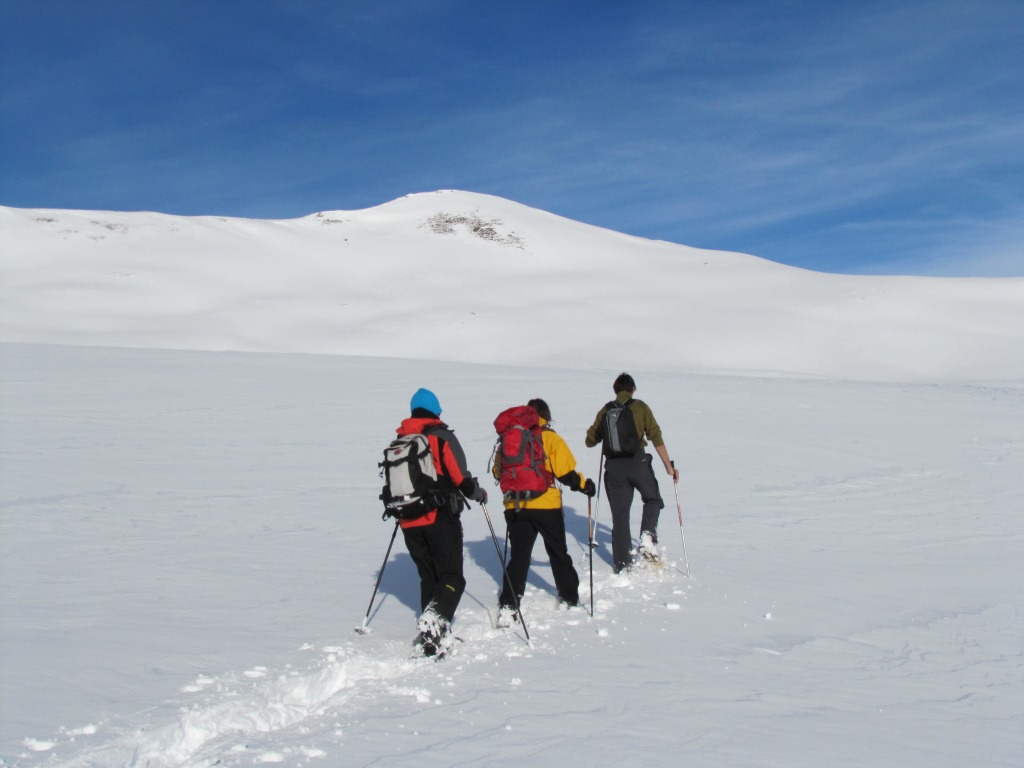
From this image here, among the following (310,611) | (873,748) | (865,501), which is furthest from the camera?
(865,501)

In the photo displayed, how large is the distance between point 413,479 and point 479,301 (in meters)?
39.2

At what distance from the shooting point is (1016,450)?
13188mm

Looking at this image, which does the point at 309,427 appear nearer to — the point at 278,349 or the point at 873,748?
the point at 873,748

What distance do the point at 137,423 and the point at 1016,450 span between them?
44.8 ft

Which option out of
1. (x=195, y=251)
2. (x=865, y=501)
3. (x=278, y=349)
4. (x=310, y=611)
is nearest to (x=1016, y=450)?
(x=865, y=501)

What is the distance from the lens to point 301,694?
420 cm

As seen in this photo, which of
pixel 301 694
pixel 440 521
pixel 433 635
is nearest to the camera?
pixel 301 694

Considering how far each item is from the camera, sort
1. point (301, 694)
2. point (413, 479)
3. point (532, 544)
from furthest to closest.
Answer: point (532, 544) → point (413, 479) → point (301, 694)

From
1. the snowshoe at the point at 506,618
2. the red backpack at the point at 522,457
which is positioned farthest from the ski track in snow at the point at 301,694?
the red backpack at the point at 522,457

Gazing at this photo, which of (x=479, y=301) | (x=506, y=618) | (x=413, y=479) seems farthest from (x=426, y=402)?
(x=479, y=301)

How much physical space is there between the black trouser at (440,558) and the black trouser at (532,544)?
62cm

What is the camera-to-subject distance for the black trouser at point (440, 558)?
16.8 ft

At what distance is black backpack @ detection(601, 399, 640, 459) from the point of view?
6977 millimetres

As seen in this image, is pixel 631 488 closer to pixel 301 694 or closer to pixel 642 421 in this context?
pixel 642 421
